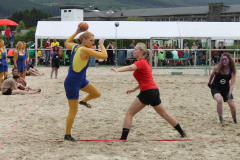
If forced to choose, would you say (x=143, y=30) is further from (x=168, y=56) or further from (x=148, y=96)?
(x=148, y=96)

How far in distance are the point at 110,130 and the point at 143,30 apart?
662 inches

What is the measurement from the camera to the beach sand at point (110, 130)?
438cm

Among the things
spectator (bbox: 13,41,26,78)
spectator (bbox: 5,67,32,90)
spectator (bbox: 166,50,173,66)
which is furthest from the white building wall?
spectator (bbox: 5,67,32,90)

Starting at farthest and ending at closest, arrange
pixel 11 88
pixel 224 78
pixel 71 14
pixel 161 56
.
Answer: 1. pixel 71 14
2. pixel 161 56
3. pixel 11 88
4. pixel 224 78

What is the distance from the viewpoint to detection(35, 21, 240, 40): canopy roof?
844 inches

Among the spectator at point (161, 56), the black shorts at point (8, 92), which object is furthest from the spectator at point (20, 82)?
the spectator at point (161, 56)

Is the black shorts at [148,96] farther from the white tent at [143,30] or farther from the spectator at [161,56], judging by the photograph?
the white tent at [143,30]

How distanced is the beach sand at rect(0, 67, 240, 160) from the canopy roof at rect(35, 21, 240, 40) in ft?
41.9

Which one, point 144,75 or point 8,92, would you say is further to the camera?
point 8,92

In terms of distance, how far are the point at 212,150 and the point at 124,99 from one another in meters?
4.48

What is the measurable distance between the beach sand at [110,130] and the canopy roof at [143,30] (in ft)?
41.9

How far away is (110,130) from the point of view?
5688 mm

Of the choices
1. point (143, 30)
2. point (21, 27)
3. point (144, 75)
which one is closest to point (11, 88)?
point (144, 75)

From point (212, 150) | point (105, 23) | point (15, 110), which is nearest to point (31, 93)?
point (15, 110)
